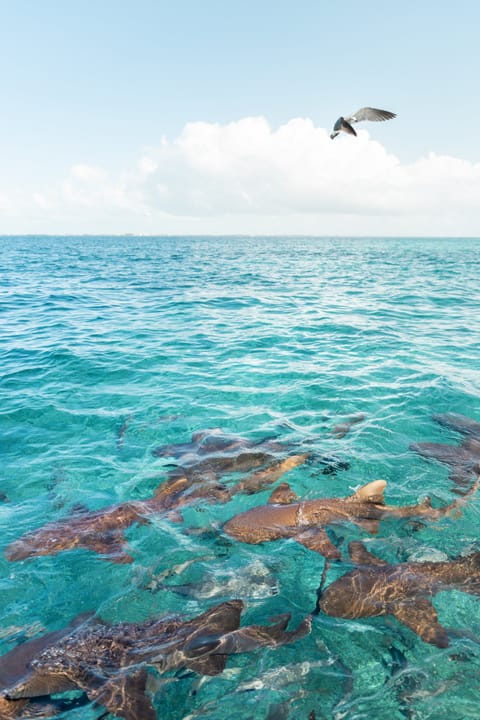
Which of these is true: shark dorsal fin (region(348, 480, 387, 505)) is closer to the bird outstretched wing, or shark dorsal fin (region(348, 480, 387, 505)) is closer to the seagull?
the seagull

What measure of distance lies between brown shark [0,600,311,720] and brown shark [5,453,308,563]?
1538 mm

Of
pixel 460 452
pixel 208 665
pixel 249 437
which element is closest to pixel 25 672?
pixel 208 665

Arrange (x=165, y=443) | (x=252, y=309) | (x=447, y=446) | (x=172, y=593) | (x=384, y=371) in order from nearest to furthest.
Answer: (x=172, y=593), (x=447, y=446), (x=165, y=443), (x=384, y=371), (x=252, y=309)

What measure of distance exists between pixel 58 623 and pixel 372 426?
7429mm

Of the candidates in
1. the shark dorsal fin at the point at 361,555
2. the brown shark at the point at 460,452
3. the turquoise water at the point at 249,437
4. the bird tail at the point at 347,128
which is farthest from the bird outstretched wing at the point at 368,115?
the shark dorsal fin at the point at 361,555

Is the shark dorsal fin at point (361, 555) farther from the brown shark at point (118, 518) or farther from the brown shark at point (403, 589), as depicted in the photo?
the brown shark at point (118, 518)

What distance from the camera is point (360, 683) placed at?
4270 millimetres

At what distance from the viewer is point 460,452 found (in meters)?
8.59

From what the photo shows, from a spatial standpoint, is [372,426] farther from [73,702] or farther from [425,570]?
[73,702]

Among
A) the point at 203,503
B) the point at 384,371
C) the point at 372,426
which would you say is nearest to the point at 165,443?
the point at 203,503

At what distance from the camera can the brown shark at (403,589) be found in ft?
15.7

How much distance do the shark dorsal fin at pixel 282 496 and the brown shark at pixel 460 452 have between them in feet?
10.5

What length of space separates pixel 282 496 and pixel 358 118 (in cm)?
957

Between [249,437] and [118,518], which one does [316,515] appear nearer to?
→ [249,437]
